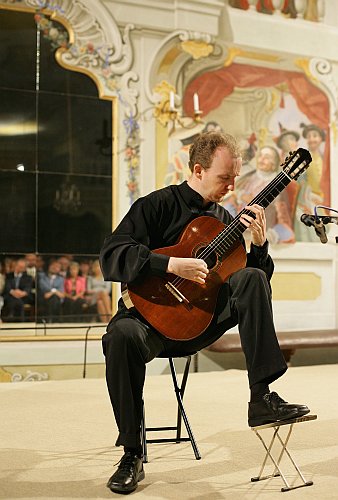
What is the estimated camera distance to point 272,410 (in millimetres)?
2566

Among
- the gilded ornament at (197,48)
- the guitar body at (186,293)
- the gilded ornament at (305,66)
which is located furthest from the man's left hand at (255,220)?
the gilded ornament at (305,66)

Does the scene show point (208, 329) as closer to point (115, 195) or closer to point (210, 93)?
point (115, 195)

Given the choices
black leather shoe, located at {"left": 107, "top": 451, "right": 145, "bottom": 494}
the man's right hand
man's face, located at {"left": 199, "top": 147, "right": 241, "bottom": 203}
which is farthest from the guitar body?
black leather shoe, located at {"left": 107, "top": 451, "right": 145, "bottom": 494}

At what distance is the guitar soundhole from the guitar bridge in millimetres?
165

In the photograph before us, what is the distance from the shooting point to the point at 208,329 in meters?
2.92

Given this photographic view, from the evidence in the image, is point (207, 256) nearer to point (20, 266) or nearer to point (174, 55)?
point (20, 266)

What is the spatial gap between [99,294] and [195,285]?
4.80 m

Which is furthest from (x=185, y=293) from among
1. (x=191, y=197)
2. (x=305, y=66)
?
(x=305, y=66)

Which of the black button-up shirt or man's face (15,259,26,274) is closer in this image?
the black button-up shirt

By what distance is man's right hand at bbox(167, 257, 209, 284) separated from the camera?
2.75 m

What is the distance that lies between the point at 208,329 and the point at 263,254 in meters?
0.40

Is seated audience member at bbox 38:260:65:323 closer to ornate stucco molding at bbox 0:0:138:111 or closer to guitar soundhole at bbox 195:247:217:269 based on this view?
ornate stucco molding at bbox 0:0:138:111

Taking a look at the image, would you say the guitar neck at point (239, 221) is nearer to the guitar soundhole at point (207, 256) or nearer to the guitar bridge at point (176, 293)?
the guitar soundhole at point (207, 256)

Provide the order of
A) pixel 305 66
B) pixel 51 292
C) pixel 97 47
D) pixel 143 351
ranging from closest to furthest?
pixel 143 351
pixel 51 292
pixel 97 47
pixel 305 66
